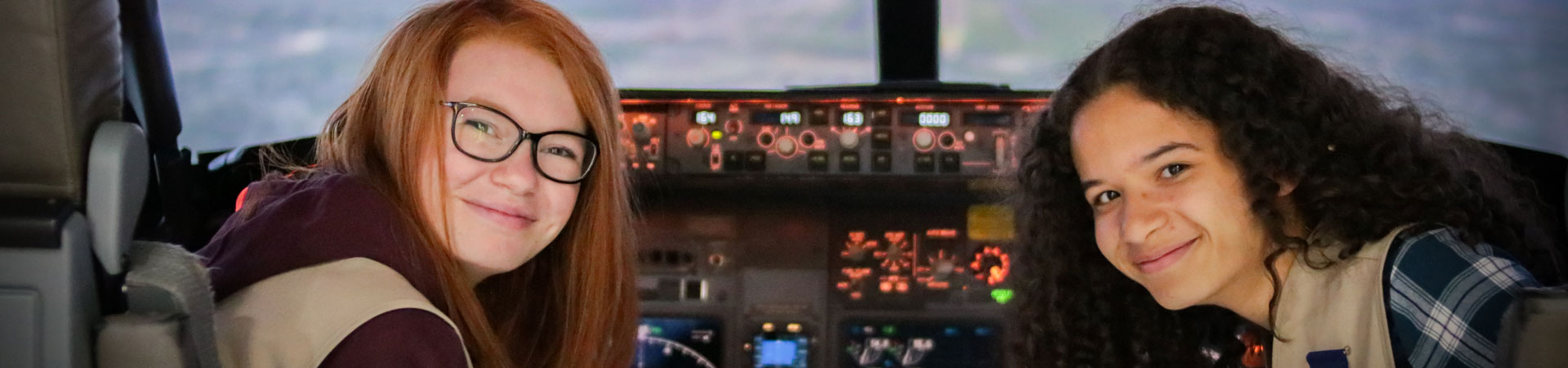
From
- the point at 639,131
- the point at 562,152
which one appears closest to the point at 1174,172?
the point at 562,152

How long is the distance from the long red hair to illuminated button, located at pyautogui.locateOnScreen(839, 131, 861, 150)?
0.80m

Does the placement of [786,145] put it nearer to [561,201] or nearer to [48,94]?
[561,201]

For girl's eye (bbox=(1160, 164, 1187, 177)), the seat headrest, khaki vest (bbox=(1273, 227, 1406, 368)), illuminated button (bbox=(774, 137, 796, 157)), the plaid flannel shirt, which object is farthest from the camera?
Result: illuminated button (bbox=(774, 137, 796, 157))

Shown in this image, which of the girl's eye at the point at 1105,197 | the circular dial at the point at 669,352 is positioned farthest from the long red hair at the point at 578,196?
the circular dial at the point at 669,352

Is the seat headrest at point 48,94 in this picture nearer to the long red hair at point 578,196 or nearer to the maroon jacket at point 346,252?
the maroon jacket at point 346,252

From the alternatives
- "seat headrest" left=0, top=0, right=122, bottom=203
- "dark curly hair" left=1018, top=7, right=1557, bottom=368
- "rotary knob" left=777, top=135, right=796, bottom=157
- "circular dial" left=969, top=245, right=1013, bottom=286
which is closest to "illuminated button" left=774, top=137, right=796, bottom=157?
"rotary knob" left=777, top=135, right=796, bottom=157

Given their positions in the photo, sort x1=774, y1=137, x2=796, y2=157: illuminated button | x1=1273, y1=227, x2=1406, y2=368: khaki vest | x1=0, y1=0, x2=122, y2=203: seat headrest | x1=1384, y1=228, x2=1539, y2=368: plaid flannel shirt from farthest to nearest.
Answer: x1=774, y1=137, x2=796, y2=157: illuminated button → x1=1273, y1=227, x2=1406, y2=368: khaki vest → x1=1384, y1=228, x2=1539, y2=368: plaid flannel shirt → x1=0, y1=0, x2=122, y2=203: seat headrest

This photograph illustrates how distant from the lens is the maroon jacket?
0.92m

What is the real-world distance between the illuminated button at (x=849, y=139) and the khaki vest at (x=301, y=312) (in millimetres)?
1326

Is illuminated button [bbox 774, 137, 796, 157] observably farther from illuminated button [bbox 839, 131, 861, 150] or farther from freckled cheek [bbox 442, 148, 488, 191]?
freckled cheek [bbox 442, 148, 488, 191]

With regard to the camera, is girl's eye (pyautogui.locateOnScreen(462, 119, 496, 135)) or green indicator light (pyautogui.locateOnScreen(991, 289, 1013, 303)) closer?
girl's eye (pyautogui.locateOnScreen(462, 119, 496, 135))

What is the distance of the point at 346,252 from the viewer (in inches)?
39.6

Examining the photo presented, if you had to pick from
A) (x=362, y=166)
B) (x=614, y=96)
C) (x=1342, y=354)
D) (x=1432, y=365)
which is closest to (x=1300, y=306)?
(x=1342, y=354)

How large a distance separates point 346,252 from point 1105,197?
87 cm
